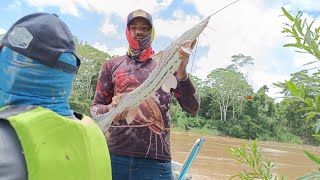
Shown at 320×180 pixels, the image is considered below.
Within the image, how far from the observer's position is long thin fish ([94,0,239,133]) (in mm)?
2117

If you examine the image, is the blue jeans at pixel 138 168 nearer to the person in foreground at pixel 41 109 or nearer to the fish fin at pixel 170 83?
the fish fin at pixel 170 83

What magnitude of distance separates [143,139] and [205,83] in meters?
41.9

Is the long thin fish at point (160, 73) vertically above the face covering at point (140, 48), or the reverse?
the face covering at point (140, 48)

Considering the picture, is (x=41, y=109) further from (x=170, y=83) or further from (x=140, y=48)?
(x=140, y=48)

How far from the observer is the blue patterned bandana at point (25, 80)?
1.18 m

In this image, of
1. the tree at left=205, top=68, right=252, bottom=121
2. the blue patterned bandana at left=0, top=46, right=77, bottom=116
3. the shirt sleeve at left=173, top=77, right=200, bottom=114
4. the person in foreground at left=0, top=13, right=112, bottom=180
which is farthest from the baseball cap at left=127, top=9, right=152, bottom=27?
the tree at left=205, top=68, right=252, bottom=121

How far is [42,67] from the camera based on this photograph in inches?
47.2

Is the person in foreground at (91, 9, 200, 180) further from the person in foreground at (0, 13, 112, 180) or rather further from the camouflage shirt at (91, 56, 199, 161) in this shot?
the person in foreground at (0, 13, 112, 180)

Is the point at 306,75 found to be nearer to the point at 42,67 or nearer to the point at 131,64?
the point at 42,67

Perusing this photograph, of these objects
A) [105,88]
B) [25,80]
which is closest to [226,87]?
[105,88]

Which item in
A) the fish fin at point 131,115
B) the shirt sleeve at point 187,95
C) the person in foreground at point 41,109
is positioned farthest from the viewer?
the shirt sleeve at point 187,95

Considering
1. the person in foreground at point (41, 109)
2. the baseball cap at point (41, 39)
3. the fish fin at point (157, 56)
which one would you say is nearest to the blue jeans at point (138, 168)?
the fish fin at point (157, 56)

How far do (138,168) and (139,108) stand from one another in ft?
1.18

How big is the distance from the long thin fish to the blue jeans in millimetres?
301
